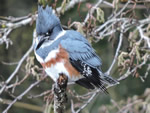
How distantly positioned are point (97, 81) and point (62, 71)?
0.25 metres

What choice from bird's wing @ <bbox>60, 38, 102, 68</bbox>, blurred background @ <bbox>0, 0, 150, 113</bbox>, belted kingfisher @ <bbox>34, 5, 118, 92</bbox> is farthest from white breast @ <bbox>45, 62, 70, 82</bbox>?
blurred background @ <bbox>0, 0, 150, 113</bbox>

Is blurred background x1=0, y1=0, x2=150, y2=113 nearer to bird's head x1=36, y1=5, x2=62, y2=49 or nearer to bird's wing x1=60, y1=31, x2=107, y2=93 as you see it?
bird's wing x1=60, y1=31, x2=107, y2=93

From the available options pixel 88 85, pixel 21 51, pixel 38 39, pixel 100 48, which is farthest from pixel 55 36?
pixel 21 51

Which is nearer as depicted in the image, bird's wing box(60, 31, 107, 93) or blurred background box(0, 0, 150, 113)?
bird's wing box(60, 31, 107, 93)

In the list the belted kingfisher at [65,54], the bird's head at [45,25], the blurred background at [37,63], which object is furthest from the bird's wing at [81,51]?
the blurred background at [37,63]

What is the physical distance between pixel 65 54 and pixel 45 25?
0.24 metres

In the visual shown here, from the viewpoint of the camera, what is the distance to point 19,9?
4613mm

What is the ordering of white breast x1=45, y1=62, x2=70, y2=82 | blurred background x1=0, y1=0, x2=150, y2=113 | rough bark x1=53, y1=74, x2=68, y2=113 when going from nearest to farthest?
rough bark x1=53, y1=74, x2=68, y2=113 → white breast x1=45, y1=62, x2=70, y2=82 → blurred background x1=0, y1=0, x2=150, y2=113

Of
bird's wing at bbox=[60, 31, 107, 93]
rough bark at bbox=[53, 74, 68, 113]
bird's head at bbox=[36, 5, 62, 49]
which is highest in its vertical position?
bird's head at bbox=[36, 5, 62, 49]

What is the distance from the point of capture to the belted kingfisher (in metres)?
2.66

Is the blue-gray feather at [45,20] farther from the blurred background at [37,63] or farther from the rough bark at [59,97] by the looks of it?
the blurred background at [37,63]

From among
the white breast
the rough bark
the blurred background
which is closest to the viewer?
the rough bark

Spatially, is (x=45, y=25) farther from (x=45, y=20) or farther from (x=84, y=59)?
(x=84, y=59)

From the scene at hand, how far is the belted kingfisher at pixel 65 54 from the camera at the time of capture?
2658 millimetres
